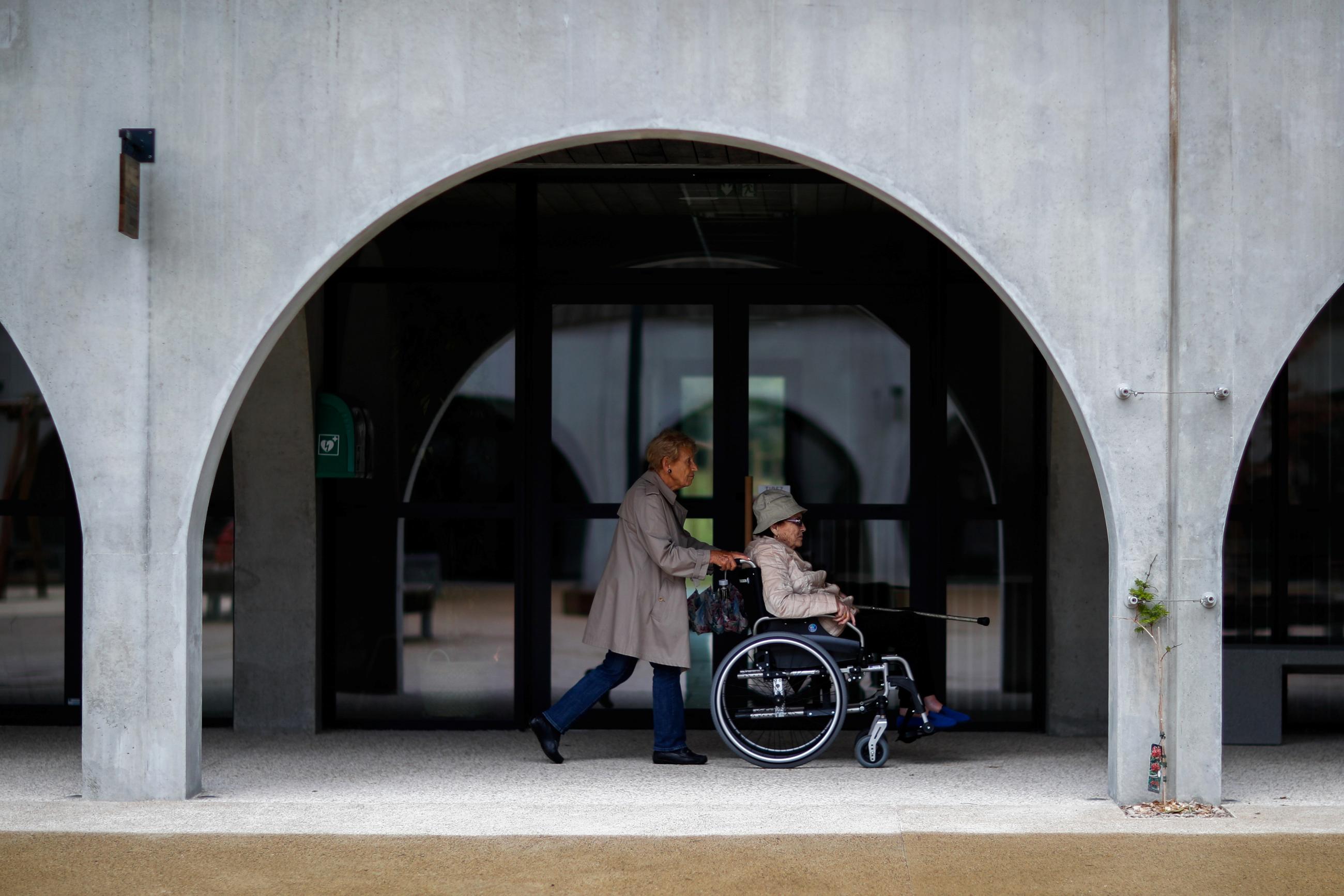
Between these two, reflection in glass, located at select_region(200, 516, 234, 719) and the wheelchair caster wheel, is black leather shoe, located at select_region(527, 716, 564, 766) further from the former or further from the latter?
reflection in glass, located at select_region(200, 516, 234, 719)

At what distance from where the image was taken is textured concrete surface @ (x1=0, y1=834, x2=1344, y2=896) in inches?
187

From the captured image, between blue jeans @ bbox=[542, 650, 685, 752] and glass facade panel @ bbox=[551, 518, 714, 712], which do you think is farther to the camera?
glass facade panel @ bbox=[551, 518, 714, 712]

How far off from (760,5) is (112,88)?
2.84 metres

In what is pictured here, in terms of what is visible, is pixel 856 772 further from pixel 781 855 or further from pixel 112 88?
pixel 112 88

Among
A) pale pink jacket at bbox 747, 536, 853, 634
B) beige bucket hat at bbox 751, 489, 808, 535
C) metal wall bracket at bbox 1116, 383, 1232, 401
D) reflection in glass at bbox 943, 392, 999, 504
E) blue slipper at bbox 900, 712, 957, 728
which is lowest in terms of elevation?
blue slipper at bbox 900, 712, 957, 728

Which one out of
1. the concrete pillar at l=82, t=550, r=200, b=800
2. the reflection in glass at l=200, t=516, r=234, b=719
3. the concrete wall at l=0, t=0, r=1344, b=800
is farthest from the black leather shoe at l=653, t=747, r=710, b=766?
the reflection in glass at l=200, t=516, r=234, b=719

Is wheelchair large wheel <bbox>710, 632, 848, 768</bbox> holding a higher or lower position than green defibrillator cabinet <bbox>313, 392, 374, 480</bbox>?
lower

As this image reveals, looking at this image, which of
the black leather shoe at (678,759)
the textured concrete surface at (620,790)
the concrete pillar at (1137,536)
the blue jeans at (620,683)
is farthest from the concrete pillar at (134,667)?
the concrete pillar at (1137,536)

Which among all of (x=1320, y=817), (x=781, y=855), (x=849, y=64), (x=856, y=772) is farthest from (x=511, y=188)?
(x=1320, y=817)

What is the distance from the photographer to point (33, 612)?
8.38m

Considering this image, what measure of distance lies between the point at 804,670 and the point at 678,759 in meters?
0.81

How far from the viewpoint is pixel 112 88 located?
19.9ft

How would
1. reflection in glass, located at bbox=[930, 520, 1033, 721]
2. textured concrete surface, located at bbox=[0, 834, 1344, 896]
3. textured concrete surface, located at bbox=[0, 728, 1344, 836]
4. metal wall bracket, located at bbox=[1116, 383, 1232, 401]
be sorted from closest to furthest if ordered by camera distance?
textured concrete surface, located at bbox=[0, 834, 1344, 896], textured concrete surface, located at bbox=[0, 728, 1344, 836], metal wall bracket, located at bbox=[1116, 383, 1232, 401], reflection in glass, located at bbox=[930, 520, 1033, 721]

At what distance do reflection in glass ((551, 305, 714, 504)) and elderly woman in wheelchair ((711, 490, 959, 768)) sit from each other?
126cm
